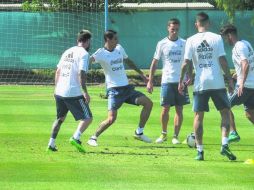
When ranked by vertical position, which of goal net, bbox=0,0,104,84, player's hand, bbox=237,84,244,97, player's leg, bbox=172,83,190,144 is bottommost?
goal net, bbox=0,0,104,84

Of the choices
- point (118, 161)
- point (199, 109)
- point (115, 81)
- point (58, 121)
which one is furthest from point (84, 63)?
point (199, 109)

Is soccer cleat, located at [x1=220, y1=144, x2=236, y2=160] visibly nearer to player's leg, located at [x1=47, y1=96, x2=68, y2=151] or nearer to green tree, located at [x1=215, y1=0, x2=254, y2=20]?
player's leg, located at [x1=47, y1=96, x2=68, y2=151]

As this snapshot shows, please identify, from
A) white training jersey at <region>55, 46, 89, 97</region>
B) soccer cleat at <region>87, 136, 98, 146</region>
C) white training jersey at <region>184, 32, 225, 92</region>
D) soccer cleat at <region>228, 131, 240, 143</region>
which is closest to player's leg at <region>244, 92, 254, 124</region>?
soccer cleat at <region>228, 131, 240, 143</region>

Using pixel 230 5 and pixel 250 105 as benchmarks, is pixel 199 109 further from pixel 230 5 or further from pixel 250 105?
pixel 230 5

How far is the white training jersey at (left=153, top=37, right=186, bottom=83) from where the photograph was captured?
1582 centimetres

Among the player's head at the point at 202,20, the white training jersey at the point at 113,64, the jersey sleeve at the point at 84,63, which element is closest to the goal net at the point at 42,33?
the white training jersey at the point at 113,64

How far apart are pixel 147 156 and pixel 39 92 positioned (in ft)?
53.8

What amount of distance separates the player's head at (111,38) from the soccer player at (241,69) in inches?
75.1

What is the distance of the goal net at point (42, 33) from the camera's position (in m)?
34.3

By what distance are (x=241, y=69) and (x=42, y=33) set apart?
20655mm

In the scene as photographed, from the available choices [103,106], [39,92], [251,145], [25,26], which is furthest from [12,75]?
[251,145]

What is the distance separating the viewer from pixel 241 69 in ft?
47.9

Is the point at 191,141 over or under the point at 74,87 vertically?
under

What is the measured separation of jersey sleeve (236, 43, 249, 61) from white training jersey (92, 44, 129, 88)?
2140 mm
